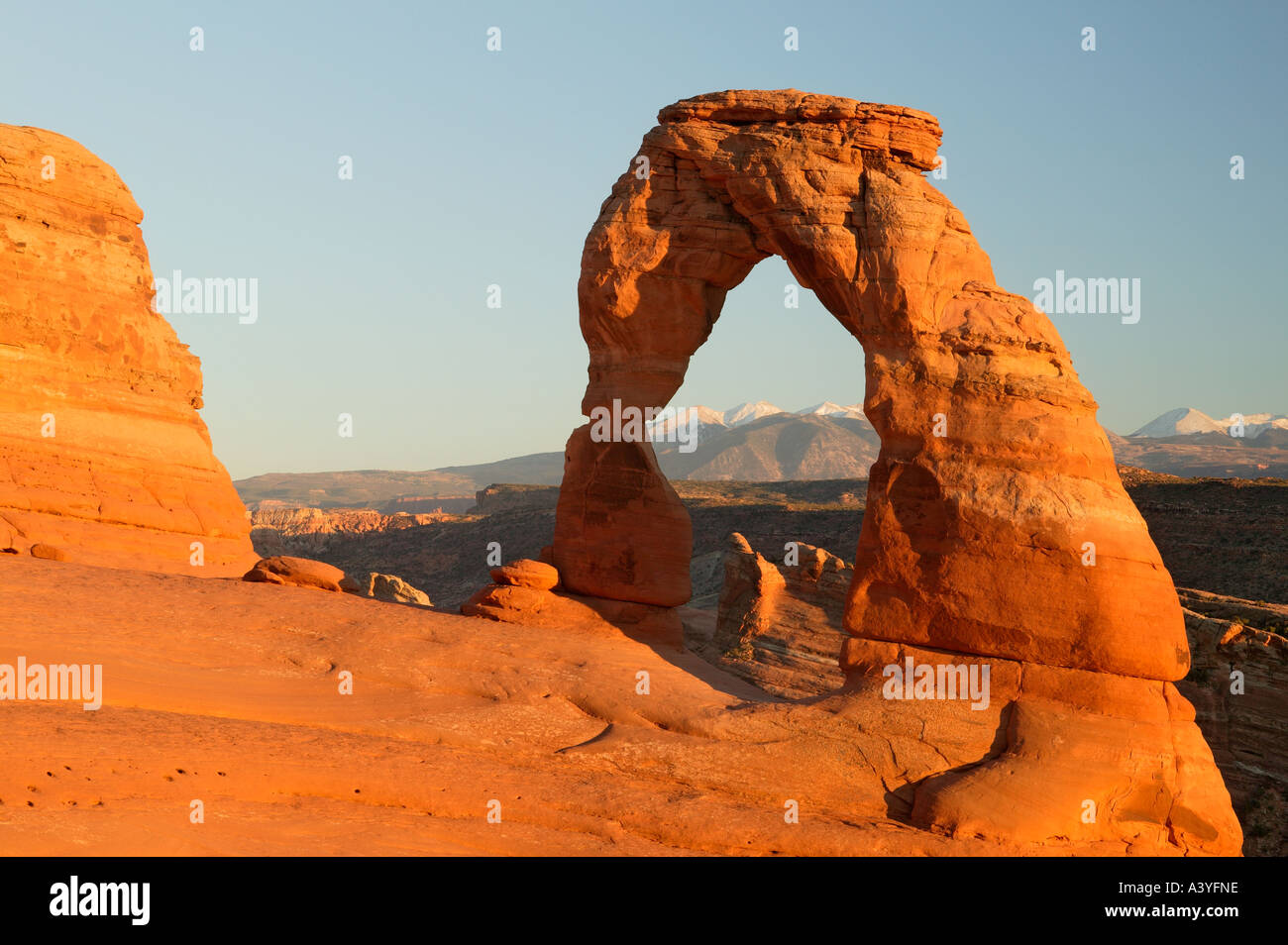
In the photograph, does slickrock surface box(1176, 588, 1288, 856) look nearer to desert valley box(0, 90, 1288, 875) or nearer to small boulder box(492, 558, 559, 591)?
desert valley box(0, 90, 1288, 875)

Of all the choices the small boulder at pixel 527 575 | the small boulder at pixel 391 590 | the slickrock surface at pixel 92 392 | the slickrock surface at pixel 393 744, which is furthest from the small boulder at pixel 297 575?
the small boulder at pixel 391 590

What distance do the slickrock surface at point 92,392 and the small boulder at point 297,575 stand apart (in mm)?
3669

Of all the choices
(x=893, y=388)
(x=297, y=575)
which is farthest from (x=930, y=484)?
(x=297, y=575)

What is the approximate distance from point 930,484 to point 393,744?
22.6 ft

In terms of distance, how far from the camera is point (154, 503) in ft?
66.6

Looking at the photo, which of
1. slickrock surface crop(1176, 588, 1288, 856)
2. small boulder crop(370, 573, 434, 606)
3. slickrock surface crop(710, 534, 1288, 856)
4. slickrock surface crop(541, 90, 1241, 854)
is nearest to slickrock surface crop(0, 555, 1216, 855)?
slickrock surface crop(541, 90, 1241, 854)

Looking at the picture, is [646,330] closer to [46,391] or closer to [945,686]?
[945,686]

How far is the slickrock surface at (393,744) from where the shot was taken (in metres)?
10.0

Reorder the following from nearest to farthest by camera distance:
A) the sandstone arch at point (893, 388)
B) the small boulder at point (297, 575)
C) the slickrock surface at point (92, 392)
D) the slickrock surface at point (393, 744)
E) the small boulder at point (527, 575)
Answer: the slickrock surface at point (393, 744)
the sandstone arch at point (893, 388)
the small boulder at point (527, 575)
the small boulder at point (297, 575)
the slickrock surface at point (92, 392)

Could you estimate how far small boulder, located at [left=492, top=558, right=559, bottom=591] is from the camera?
54.2ft

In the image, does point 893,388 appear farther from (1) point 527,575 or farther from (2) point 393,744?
(2) point 393,744

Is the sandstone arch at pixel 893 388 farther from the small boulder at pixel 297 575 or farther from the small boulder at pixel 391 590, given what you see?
the small boulder at pixel 391 590
